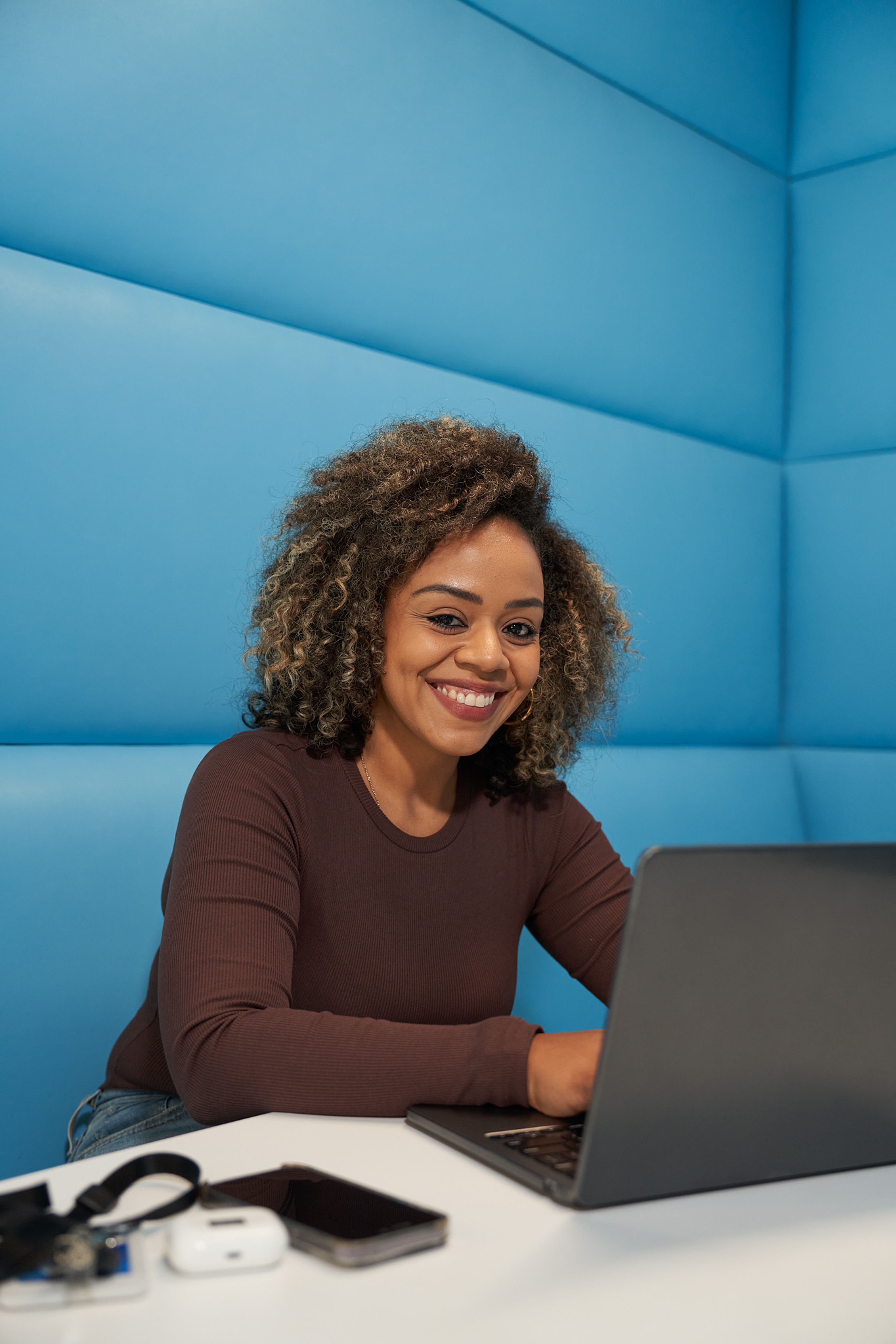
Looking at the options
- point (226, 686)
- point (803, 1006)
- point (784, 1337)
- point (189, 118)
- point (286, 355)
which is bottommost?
point (784, 1337)

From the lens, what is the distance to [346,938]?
3.55 ft

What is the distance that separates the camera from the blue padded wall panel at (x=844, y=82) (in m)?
2.14

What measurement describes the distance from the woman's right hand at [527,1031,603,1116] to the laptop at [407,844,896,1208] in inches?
2.7

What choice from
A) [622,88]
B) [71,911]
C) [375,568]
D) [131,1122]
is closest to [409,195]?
[622,88]

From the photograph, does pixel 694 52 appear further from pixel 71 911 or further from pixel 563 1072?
pixel 563 1072

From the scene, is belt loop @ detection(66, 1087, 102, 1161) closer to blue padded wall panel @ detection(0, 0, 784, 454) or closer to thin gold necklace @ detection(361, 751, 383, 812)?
thin gold necklace @ detection(361, 751, 383, 812)

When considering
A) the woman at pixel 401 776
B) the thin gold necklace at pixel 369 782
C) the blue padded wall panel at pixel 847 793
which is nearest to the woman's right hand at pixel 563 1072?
the woman at pixel 401 776

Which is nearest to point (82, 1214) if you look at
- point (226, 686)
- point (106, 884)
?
point (106, 884)

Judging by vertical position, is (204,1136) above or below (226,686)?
below

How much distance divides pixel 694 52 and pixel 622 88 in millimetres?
237

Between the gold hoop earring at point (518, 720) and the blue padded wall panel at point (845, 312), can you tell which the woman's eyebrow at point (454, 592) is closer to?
the gold hoop earring at point (518, 720)

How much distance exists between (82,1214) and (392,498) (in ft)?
2.49

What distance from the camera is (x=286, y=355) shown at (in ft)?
4.78

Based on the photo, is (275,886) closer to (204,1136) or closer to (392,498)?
(204,1136)
